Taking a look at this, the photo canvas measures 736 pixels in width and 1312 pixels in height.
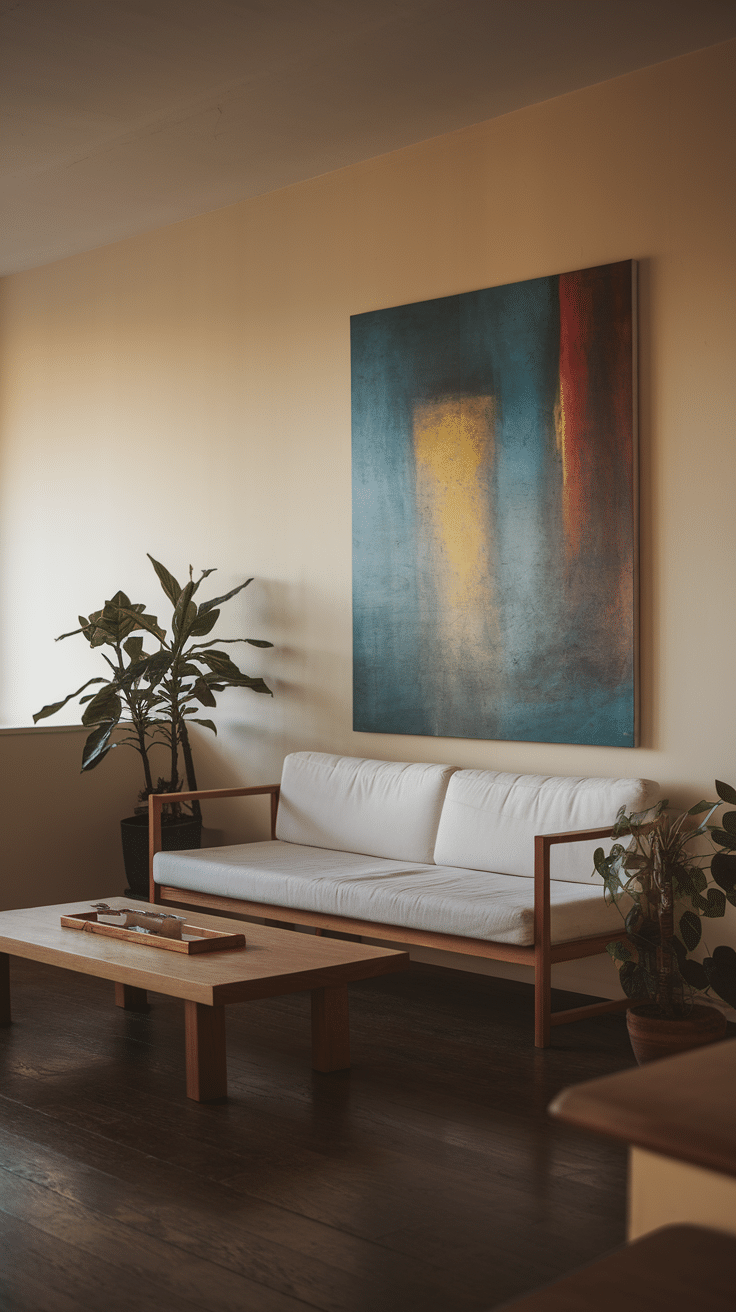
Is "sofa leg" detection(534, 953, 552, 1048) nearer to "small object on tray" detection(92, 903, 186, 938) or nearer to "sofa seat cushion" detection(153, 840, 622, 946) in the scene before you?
"sofa seat cushion" detection(153, 840, 622, 946)

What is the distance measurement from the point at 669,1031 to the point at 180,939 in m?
1.46

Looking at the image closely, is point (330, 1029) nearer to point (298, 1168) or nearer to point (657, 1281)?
point (298, 1168)

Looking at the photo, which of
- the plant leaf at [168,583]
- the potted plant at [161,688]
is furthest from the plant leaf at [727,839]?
the plant leaf at [168,583]

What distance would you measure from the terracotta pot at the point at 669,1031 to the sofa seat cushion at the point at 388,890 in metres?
0.38

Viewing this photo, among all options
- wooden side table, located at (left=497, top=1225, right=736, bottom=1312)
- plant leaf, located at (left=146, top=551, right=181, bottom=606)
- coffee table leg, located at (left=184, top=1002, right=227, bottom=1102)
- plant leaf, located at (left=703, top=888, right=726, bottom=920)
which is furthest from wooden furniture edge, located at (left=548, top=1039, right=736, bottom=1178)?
plant leaf, located at (left=146, top=551, right=181, bottom=606)

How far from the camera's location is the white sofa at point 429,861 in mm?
3828

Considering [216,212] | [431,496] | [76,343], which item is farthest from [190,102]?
[76,343]

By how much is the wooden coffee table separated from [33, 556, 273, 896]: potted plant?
145cm

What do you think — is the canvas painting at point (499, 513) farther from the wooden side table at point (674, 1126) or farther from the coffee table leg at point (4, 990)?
the wooden side table at point (674, 1126)

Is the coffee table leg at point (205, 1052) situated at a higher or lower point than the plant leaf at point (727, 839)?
lower

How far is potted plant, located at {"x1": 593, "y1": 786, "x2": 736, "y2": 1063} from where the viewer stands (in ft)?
11.5

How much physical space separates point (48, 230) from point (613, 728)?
155 inches

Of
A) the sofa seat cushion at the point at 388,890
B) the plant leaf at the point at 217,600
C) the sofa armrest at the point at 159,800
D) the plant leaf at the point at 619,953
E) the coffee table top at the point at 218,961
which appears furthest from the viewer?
the plant leaf at the point at 217,600

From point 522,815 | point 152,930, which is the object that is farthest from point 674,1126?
point 522,815
